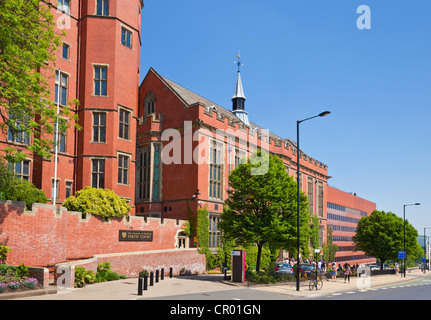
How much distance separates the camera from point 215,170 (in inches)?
1506

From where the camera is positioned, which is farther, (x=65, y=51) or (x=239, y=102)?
(x=239, y=102)

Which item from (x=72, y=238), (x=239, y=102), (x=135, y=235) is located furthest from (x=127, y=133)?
(x=239, y=102)

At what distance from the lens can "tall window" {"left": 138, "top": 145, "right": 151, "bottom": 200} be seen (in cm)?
3903

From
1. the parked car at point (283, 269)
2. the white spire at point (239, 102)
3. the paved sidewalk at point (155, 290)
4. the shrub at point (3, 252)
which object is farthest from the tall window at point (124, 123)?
the white spire at point (239, 102)

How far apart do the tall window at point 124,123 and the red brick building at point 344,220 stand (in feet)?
176

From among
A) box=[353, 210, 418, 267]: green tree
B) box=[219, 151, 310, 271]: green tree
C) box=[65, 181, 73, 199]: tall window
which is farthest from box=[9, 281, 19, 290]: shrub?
box=[353, 210, 418, 267]: green tree

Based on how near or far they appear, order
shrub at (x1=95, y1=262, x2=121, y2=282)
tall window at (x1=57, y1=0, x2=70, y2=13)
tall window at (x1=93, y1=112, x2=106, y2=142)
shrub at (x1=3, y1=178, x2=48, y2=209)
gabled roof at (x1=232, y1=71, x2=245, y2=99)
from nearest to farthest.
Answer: shrub at (x1=95, y1=262, x2=121, y2=282), shrub at (x1=3, y1=178, x2=48, y2=209), tall window at (x1=57, y1=0, x2=70, y2=13), tall window at (x1=93, y1=112, x2=106, y2=142), gabled roof at (x1=232, y1=71, x2=245, y2=99)

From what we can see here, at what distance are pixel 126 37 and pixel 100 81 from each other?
16.8ft

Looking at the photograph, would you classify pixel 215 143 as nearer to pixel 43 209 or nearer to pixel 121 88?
pixel 121 88

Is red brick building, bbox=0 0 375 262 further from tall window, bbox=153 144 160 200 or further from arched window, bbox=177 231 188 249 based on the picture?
arched window, bbox=177 231 188 249

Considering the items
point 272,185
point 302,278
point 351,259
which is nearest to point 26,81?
point 272,185

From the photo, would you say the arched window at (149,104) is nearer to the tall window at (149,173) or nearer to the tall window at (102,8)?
→ the tall window at (149,173)

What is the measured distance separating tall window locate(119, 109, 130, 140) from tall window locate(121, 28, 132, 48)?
6.18 metres

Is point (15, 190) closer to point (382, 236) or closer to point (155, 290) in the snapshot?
point (155, 290)
